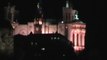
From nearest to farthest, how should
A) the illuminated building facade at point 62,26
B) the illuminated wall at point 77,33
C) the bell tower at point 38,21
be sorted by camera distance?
the illuminated wall at point 77,33 < the illuminated building facade at point 62,26 < the bell tower at point 38,21

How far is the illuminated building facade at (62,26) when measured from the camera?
224ft

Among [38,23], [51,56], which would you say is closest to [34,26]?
[38,23]

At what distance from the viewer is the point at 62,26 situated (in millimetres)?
70938

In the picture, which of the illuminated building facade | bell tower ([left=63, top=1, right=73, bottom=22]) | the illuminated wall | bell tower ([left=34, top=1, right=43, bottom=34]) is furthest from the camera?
bell tower ([left=63, top=1, right=73, bottom=22])

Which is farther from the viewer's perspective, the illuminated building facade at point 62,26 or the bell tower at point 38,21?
the bell tower at point 38,21

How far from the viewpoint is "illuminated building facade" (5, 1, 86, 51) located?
6825 centimetres

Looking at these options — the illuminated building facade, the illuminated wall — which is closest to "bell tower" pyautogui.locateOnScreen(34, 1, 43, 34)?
the illuminated building facade

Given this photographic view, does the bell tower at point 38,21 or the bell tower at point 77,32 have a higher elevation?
the bell tower at point 38,21

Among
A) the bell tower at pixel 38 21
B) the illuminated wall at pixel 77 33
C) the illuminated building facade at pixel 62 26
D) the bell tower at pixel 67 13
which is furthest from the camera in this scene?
the bell tower at pixel 67 13

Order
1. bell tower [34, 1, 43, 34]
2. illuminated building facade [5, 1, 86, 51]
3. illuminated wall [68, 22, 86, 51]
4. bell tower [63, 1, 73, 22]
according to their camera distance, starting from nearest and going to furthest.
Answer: illuminated wall [68, 22, 86, 51]
illuminated building facade [5, 1, 86, 51]
bell tower [34, 1, 43, 34]
bell tower [63, 1, 73, 22]

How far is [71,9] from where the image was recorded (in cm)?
7188

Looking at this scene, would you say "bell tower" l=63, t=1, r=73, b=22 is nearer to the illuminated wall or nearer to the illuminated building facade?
the illuminated building facade

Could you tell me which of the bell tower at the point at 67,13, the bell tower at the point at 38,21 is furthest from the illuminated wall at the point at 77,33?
the bell tower at the point at 38,21

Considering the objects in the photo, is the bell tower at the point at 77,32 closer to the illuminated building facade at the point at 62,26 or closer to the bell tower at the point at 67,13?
the illuminated building facade at the point at 62,26
